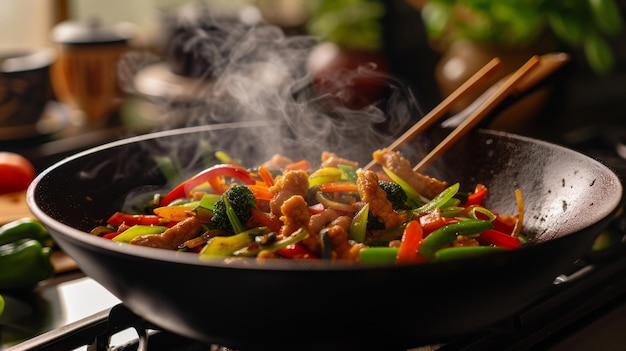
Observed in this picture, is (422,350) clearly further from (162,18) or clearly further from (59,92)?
(59,92)

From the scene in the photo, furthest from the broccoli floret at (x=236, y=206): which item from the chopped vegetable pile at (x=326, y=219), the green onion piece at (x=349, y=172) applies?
the green onion piece at (x=349, y=172)

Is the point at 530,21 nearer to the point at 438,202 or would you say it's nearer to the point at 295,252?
the point at 438,202

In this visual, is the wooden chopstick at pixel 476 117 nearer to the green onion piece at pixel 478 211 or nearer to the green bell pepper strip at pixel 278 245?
the green onion piece at pixel 478 211

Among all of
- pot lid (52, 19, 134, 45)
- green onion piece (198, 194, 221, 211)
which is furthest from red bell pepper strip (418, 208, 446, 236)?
pot lid (52, 19, 134, 45)

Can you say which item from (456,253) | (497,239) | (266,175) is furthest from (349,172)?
(456,253)

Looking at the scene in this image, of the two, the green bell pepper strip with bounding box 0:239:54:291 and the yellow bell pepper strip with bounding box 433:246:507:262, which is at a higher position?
the yellow bell pepper strip with bounding box 433:246:507:262

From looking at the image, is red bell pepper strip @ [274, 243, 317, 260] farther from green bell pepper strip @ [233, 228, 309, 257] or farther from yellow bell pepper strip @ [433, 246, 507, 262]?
yellow bell pepper strip @ [433, 246, 507, 262]
